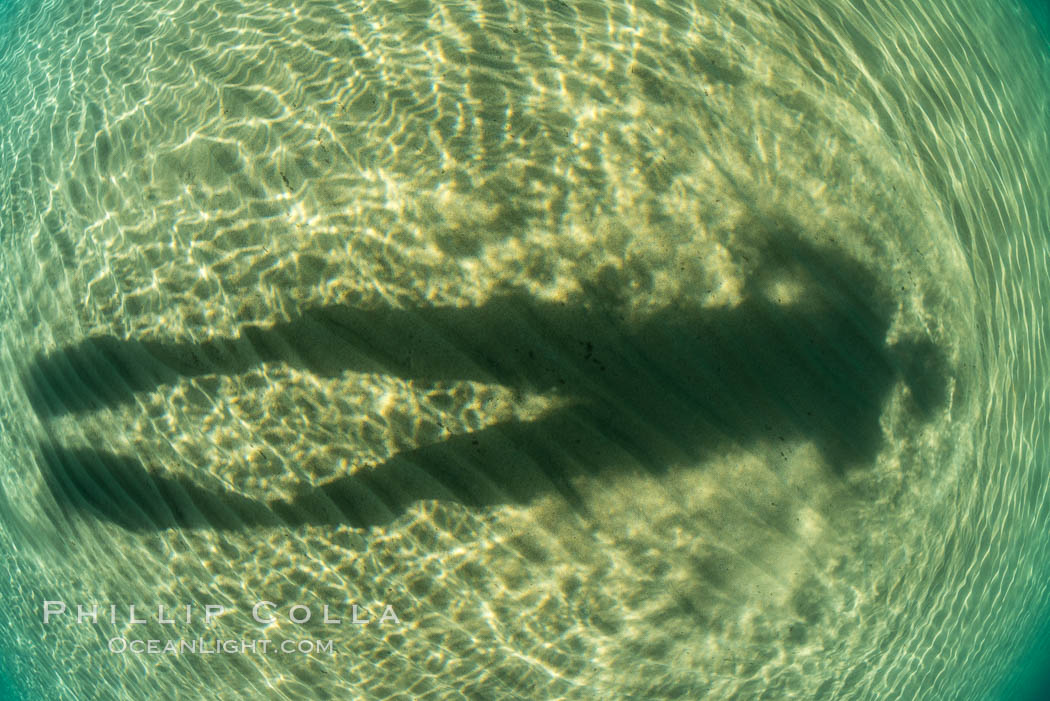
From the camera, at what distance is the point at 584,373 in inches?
108

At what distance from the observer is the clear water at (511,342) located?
2746 mm

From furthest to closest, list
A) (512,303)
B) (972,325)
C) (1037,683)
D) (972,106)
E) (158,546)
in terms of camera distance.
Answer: (1037,683) < (972,106) < (972,325) < (158,546) < (512,303)

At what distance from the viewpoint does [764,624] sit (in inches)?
123

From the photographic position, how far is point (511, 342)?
271 centimetres

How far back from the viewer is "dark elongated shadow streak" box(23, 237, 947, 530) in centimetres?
271

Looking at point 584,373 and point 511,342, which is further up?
point 511,342

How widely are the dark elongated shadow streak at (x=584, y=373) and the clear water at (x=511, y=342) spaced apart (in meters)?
0.02

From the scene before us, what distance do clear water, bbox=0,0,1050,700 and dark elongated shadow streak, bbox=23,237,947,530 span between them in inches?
0.7

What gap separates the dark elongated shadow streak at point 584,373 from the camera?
107 inches

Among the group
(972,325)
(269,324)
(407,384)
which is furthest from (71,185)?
(972,325)

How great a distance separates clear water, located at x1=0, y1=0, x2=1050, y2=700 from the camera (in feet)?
9.01

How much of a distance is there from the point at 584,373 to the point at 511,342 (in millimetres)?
355

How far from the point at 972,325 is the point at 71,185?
207 inches

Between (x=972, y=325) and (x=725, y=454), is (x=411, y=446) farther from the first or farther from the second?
(x=972, y=325)
